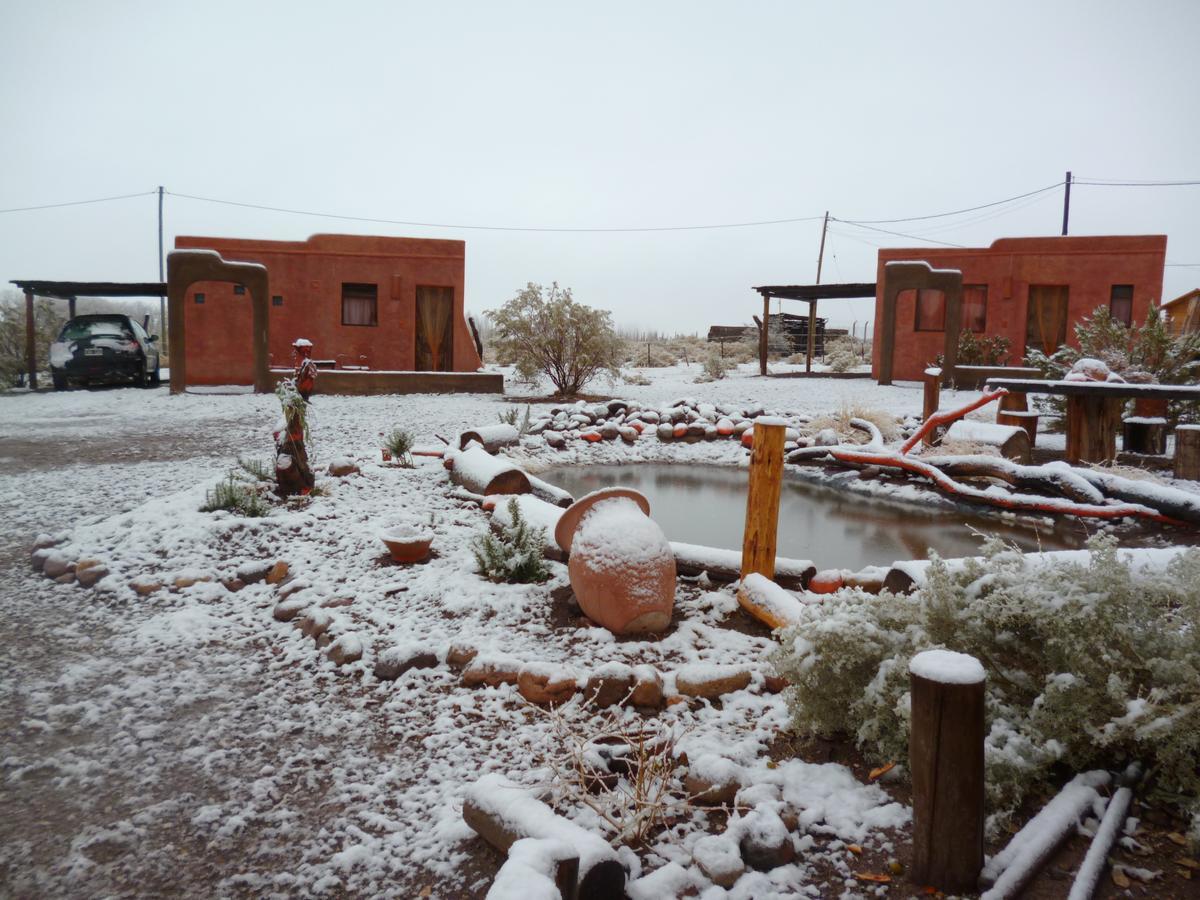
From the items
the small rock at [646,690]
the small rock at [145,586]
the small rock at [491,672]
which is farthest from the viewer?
the small rock at [145,586]

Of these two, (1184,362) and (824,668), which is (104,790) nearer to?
(824,668)

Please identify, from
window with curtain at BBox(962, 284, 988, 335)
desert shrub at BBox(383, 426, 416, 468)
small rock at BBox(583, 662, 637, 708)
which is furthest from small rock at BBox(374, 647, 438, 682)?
window with curtain at BBox(962, 284, 988, 335)

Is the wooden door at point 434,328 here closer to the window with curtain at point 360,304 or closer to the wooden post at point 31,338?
the window with curtain at point 360,304

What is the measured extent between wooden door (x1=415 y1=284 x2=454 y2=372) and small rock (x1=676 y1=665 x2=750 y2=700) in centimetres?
1621

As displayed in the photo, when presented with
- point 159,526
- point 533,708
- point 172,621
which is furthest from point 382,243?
point 533,708

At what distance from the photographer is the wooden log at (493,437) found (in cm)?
877

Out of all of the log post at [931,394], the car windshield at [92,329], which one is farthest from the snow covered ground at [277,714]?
the car windshield at [92,329]

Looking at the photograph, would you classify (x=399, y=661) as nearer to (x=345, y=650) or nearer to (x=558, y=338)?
(x=345, y=650)

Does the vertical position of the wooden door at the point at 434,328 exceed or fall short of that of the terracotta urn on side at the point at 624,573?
it exceeds it

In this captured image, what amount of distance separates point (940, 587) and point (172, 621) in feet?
12.5

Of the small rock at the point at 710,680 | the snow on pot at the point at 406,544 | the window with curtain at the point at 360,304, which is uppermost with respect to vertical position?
the window with curtain at the point at 360,304

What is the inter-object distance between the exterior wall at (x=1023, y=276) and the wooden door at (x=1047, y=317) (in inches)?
6.0

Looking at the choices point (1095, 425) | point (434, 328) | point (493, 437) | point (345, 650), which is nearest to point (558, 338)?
point (434, 328)

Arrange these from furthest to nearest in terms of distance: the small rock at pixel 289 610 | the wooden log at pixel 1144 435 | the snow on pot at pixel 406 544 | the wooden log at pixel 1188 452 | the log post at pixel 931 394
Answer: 1. the log post at pixel 931 394
2. the wooden log at pixel 1144 435
3. the wooden log at pixel 1188 452
4. the snow on pot at pixel 406 544
5. the small rock at pixel 289 610
